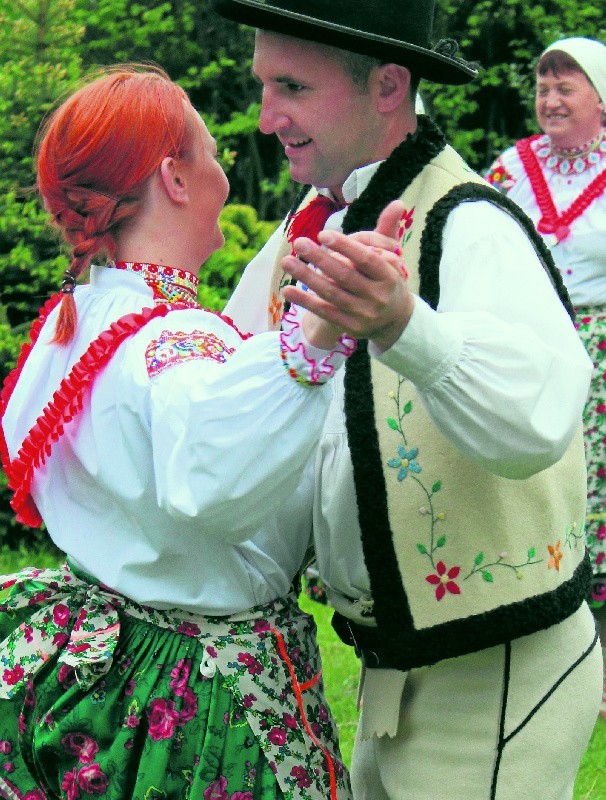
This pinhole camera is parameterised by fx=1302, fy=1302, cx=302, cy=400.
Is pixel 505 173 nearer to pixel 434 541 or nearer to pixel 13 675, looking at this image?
pixel 434 541

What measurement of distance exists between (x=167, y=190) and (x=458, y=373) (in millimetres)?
763

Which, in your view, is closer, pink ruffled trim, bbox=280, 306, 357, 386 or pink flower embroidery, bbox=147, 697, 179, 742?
pink ruffled trim, bbox=280, 306, 357, 386

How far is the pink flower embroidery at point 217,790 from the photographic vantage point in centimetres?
213

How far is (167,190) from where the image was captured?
2281mm

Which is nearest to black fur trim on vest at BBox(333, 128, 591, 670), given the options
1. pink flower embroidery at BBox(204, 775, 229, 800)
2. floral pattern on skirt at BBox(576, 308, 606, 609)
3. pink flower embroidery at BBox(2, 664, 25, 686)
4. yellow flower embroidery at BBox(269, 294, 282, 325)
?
pink flower embroidery at BBox(204, 775, 229, 800)

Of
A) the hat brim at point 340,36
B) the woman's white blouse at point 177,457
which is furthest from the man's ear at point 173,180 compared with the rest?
the hat brim at point 340,36

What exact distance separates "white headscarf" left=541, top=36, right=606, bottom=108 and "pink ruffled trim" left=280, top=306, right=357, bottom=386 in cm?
391

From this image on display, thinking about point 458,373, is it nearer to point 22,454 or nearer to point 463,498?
point 463,498

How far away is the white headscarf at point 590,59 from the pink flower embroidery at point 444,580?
3.77 metres

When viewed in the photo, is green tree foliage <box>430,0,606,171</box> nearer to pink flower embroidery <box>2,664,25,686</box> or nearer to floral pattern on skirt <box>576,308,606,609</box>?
floral pattern on skirt <box>576,308,606,609</box>

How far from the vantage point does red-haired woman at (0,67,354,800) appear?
213cm

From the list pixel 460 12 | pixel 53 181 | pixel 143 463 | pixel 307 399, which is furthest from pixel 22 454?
pixel 460 12

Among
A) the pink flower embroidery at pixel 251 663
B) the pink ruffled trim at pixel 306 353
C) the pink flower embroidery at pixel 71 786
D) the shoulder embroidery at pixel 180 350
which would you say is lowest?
the pink flower embroidery at pixel 71 786

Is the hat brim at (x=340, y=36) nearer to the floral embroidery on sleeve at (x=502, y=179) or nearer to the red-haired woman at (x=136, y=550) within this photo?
the red-haired woman at (x=136, y=550)
